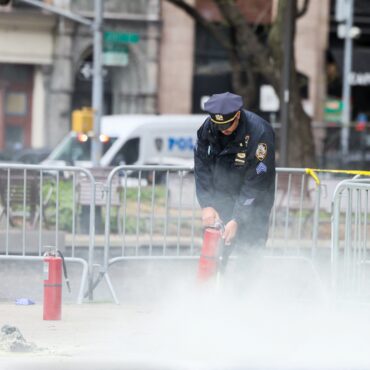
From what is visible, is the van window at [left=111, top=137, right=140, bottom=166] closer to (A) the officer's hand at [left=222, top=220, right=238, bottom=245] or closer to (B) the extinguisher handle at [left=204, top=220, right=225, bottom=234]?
(B) the extinguisher handle at [left=204, top=220, right=225, bottom=234]

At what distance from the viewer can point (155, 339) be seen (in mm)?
8266

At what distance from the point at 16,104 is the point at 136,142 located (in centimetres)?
1331

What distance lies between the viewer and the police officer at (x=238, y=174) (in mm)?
8641

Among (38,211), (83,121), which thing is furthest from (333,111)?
(38,211)

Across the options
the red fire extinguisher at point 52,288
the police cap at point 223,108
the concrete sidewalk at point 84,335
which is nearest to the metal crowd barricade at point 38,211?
the concrete sidewalk at point 84,335

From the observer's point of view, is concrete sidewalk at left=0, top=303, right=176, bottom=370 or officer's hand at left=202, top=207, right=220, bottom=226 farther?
officer's hand at left=202, top=207, right=220, bottom=226

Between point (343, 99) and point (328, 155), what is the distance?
781 cm

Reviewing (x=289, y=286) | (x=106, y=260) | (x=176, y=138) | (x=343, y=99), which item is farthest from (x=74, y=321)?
(x=343, y=99)

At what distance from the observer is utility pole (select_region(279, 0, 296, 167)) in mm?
19062

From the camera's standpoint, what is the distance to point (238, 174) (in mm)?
8773

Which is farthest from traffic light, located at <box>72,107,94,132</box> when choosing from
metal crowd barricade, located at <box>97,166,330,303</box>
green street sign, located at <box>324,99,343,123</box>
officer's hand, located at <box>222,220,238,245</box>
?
green street sign, located at <box>324,99,343,123</box>

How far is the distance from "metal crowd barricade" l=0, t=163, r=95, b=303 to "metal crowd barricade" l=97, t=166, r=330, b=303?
349 millimetres

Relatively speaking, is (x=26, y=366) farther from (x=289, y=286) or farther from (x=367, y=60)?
(x=367, y=60)

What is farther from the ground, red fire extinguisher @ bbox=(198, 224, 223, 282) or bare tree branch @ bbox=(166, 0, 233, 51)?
bare tree branch @ bbox=(166, 0, 233, 51)
